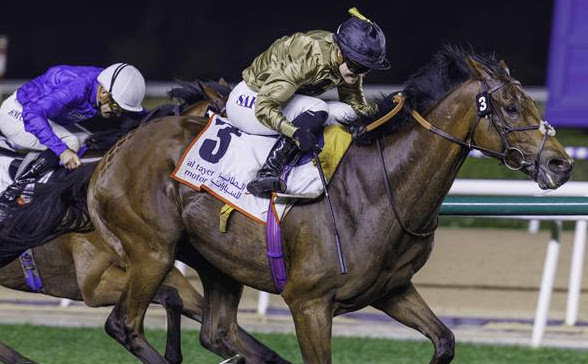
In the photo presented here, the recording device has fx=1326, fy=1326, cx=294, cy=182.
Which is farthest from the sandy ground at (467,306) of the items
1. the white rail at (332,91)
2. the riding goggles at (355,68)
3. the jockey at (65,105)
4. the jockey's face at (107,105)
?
the white rail at (332,91)

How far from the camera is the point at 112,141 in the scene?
6180 millimetres

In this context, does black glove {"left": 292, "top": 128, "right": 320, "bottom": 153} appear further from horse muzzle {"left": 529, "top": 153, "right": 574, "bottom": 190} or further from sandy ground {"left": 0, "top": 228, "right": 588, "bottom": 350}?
sandy ground {"left": 0, "top": 228, "right": 588, "bottom": 350}

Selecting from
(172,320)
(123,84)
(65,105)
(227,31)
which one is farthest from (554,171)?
(227,31)

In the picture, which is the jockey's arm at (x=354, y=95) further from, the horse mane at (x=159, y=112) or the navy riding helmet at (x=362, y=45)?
the horse mane at (x=159, y=112)

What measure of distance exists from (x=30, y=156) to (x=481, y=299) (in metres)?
3.39

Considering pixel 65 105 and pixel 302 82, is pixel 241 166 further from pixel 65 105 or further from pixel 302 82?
pixel 65 105

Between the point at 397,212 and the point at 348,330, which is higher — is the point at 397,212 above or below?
above

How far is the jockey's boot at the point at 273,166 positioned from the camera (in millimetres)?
5180

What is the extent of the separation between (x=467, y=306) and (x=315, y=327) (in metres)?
3.19

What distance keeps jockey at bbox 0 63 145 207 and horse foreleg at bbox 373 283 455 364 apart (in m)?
1.56

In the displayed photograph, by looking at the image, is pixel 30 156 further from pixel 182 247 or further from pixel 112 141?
pixel 182 247

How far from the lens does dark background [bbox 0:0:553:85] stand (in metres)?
13.4

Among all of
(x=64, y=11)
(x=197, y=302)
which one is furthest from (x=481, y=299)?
(x=64, y=11)

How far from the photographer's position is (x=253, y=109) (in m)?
5.41
